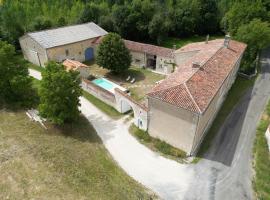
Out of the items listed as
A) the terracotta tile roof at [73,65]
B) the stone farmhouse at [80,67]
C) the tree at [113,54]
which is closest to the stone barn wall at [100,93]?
the stone farmhouse at [80,67]

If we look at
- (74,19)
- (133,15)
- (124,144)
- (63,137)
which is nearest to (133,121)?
(124,144)

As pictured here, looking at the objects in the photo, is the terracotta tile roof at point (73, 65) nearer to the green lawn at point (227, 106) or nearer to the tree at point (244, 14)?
the green lawn at point (227, 106)

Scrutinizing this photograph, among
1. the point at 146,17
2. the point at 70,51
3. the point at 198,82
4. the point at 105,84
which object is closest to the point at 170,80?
the point at 198,82

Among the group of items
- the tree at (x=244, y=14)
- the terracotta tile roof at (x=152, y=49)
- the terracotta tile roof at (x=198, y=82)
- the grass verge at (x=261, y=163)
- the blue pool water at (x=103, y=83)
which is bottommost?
the grass verge at (x=261, y=163)

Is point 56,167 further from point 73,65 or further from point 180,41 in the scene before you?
point 180,41

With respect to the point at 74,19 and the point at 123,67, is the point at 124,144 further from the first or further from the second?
the point at 74,19

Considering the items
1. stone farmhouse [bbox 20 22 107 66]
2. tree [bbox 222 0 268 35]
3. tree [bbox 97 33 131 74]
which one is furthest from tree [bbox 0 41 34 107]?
tree [bbox 222 0 268 35]
